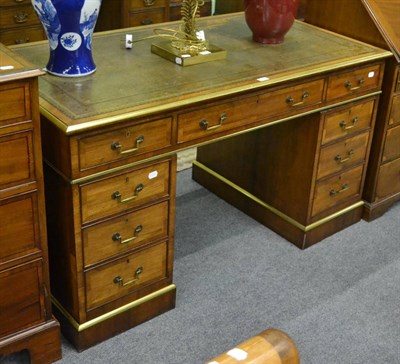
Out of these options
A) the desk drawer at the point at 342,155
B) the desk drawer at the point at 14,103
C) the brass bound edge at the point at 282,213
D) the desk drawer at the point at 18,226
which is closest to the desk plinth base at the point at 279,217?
the brass bound edge at the point at 282,213

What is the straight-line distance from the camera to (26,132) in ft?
5.74

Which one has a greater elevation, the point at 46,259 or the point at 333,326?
the point at 46,259

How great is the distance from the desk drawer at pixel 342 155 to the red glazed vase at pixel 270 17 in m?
0.53

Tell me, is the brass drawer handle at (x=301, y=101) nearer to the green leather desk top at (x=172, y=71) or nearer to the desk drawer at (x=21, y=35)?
the green leather desk top at (x=172, y=71)

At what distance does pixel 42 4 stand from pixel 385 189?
192 centimetres

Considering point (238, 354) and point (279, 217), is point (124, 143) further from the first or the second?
point (279, 217)

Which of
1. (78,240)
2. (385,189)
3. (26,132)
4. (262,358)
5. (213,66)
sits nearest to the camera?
(262,358)

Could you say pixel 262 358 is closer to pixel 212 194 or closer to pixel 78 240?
pixel 78 240

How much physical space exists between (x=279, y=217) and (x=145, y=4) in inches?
86.6

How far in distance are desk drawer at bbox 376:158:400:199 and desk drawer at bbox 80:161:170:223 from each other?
4.32 ft

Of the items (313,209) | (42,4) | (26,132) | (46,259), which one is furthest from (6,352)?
(313,209)

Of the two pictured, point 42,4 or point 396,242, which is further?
point 396,242

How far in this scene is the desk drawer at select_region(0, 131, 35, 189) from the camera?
1.73m

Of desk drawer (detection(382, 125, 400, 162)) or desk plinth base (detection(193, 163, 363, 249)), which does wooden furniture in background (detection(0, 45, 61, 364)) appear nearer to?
desk plinth base (detection(193, 163, 363, 249))
